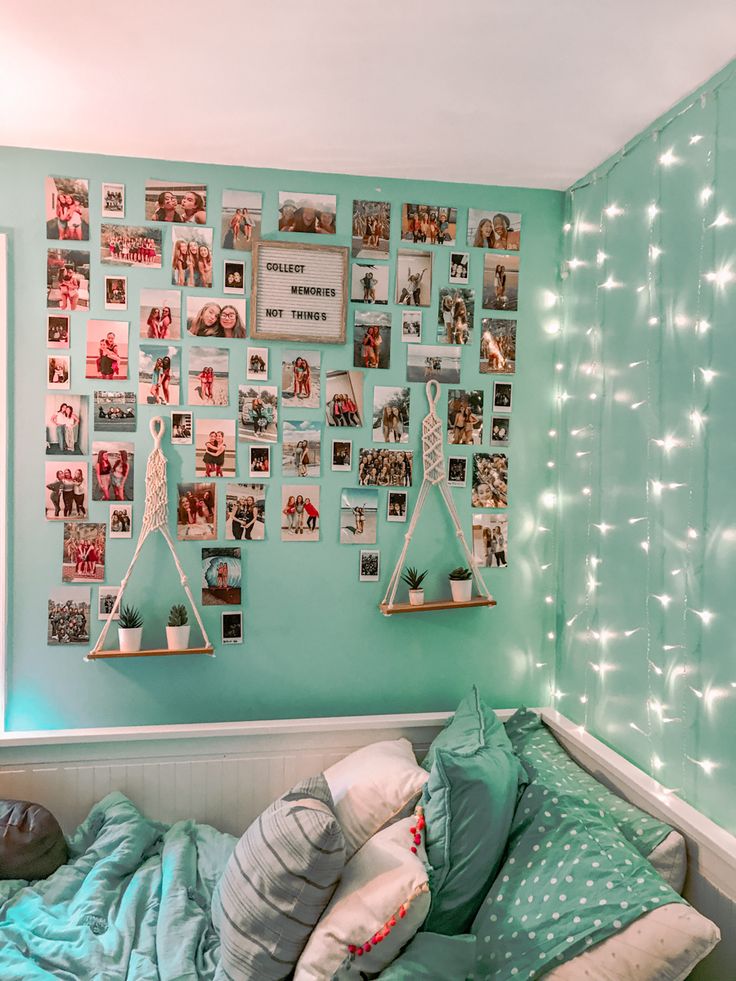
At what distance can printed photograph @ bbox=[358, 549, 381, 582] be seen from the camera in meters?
2.60

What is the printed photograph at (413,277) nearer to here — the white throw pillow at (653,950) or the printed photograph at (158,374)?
the printed photograph at (158,374)

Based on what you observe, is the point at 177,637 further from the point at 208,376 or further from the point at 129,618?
the point at 208,376

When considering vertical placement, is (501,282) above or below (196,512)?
above

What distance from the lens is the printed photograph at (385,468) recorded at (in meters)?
2.59

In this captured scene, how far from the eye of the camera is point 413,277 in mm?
2607

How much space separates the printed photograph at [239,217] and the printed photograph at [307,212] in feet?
0.28

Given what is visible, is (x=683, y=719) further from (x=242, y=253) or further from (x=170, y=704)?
(x=242, y=253)

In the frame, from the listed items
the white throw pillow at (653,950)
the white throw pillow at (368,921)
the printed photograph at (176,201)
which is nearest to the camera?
the white throw pillow at (653,950)

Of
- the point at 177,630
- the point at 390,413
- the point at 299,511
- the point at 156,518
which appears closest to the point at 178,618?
the point at 177,630

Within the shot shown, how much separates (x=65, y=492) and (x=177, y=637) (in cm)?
59

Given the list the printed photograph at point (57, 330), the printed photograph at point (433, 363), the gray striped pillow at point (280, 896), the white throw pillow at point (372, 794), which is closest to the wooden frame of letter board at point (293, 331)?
the printed photograph at point (433, 363)

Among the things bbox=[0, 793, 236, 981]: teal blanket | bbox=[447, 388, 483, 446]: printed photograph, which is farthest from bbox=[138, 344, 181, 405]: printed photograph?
bbox=[0, 793, 236, 981]: teal blanket

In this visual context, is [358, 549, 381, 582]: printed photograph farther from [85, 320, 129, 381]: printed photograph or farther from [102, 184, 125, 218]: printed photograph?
[102, 184, 125, 218]: printed photograph

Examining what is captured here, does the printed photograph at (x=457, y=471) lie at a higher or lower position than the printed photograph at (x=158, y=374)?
lower
